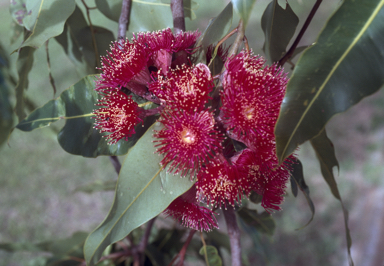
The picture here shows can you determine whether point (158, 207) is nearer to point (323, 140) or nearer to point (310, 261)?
point (323, 140)

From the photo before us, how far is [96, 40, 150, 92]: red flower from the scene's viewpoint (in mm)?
337

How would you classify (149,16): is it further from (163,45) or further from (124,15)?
(163,45)

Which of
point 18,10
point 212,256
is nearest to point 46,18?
point 18,10

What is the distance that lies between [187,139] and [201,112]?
3cm

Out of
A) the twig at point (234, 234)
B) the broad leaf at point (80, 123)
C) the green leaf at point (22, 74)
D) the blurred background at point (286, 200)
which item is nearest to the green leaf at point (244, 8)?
the broad leaf at point (80, 123)

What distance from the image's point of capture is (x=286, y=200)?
1.54 m

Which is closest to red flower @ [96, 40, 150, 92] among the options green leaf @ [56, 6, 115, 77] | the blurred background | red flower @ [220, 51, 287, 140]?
red flower @ [220, 51, 287, 140]

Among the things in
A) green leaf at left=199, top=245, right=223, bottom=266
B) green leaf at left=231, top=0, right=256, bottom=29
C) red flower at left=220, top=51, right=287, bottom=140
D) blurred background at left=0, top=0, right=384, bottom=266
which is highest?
green leaf at left=231, top=0, right=256, bottom=29

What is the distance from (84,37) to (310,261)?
1.30 meters

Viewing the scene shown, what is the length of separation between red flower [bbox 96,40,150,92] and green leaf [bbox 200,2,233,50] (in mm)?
73

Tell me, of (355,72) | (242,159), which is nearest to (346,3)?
(355,72)

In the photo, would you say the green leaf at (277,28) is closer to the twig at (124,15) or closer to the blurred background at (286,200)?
the twig at (124,15)

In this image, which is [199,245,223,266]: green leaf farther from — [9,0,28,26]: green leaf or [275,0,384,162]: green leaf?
[9,0,28,26]: green leaf

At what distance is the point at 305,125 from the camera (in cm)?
27
